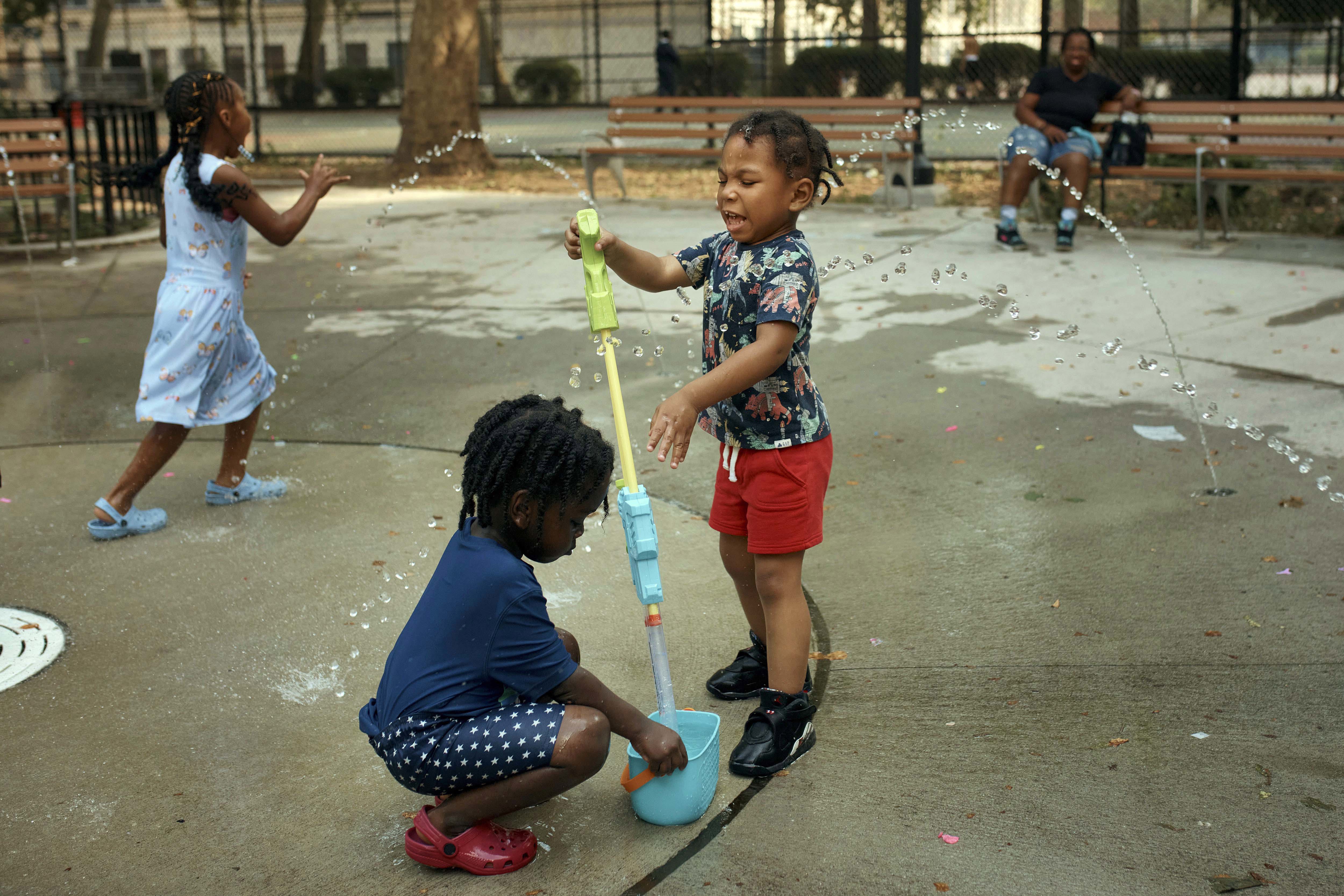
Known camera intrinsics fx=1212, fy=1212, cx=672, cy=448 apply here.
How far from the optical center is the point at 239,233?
4.42 m

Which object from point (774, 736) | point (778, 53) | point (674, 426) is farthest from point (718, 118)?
point (674, 426)

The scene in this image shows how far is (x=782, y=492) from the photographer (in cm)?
278

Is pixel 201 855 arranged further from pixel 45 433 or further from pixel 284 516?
pixel 45 433

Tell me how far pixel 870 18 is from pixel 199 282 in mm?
16179

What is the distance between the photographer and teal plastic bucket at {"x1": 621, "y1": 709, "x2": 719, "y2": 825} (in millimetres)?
2490

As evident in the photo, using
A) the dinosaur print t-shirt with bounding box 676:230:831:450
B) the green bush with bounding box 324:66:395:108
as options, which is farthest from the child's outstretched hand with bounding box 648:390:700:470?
the green bush with bounding box 324:66:395:108

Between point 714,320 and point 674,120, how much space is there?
28.3 feet

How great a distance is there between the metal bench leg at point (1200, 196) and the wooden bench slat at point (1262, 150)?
0.07m

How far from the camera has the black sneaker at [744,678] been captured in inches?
122

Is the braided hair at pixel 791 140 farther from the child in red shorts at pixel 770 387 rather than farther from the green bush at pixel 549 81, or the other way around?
the green bush at pixel 549 81

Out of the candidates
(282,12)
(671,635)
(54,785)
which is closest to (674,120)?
(671,635)

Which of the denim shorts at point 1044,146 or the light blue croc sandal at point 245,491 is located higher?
the denim shorts at point 1044,146

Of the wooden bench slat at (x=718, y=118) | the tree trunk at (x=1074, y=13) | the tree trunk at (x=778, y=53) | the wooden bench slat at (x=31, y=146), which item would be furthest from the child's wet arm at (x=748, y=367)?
the tree trunk at (x=778, y=53)

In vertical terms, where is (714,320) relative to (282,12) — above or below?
below
